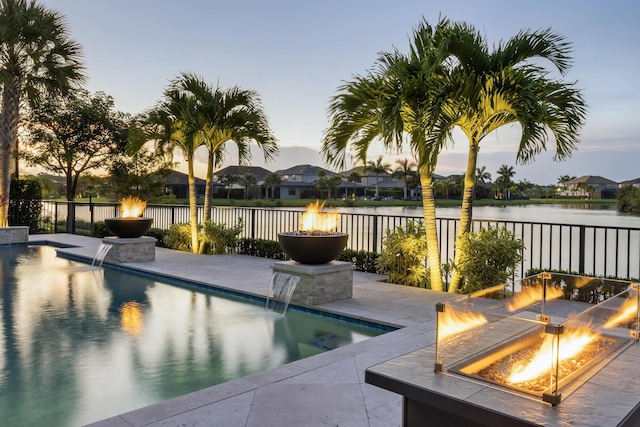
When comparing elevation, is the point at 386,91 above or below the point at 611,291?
above

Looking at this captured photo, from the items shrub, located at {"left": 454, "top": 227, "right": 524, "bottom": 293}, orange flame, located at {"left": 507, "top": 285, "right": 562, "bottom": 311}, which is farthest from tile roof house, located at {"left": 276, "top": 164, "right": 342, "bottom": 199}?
orange flame, located at {"left": 507, "top": 285, "right": 562, "bottom": 311}

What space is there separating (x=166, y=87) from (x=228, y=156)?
80.9 inches

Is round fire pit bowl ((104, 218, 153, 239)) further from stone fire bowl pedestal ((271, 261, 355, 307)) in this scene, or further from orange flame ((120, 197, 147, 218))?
stone fire bowl pedestal ((271, 261, 355, 307))

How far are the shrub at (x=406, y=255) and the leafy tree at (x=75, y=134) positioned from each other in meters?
16.4

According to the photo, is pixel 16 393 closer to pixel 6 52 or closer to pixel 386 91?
pixel 386 91

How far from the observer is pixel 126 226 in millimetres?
9727

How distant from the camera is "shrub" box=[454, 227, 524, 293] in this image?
6309 millimetres

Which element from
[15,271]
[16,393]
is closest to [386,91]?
[16,393]

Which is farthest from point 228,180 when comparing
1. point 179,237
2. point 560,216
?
point 179,237

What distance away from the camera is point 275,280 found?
6.42m

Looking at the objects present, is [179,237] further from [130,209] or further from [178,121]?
[178,121]

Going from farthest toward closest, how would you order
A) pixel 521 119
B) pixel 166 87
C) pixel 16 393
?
1. pixel 166 87
2. pixel 521 119
3. pixel 16 393

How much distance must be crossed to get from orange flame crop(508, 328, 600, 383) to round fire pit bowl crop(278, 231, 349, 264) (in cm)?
413

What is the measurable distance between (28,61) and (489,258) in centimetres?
1331
